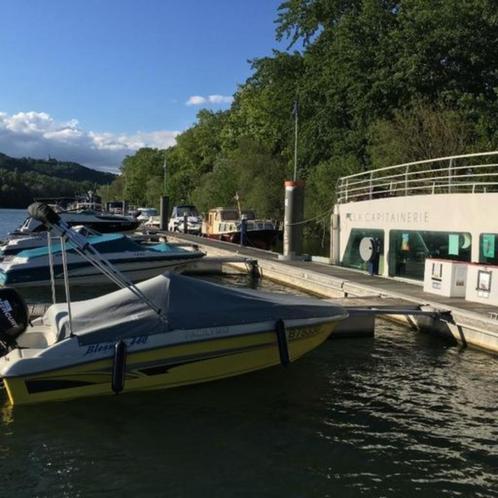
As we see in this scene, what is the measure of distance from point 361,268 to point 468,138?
48.1 ft

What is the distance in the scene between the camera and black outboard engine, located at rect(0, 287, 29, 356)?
29.8ft

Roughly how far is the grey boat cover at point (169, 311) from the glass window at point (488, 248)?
282 inches

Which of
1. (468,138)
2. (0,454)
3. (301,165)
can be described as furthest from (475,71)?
(0,454)

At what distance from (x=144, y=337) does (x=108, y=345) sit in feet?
1.71

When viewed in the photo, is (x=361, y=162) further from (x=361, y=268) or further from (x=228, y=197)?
(x=228, y=197)

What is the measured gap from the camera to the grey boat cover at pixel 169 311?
906 centimetres

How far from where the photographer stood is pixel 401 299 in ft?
50.2

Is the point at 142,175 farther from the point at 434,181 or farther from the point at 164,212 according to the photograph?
the point at 434,181

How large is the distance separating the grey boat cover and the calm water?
106cm

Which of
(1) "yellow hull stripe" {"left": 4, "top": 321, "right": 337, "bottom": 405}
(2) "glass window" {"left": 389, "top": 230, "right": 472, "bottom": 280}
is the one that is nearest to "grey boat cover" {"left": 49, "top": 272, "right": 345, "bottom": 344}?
(1) "yellow hull stripe" {"left": 4, "top": 321, "right": 337, "bottom": 405}

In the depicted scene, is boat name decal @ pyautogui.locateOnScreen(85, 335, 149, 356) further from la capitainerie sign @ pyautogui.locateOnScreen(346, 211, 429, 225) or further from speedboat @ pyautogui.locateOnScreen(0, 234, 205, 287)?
speedboat @ pyautogui.locateOnScreen(0, 234, 205, 287)

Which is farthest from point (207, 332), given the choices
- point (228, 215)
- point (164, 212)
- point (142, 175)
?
point (142, 175)

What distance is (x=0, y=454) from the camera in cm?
747

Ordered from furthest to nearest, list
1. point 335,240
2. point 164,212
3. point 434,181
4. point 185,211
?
point 185,211, point 164,212, point 335,240, point 434,181
